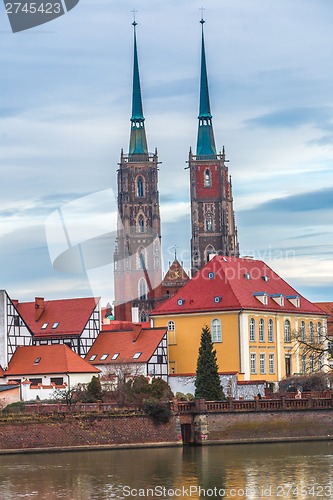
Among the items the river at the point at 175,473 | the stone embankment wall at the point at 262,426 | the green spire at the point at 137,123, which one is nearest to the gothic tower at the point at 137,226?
the green spire at the point at 137,123

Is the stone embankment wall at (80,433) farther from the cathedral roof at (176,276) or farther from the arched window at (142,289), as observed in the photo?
the arched window at (142,289)

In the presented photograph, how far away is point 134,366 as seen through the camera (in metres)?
82.2

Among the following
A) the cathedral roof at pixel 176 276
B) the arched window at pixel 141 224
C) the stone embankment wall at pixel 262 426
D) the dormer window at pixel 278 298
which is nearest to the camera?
the stone embankment wall at pixel 262 426

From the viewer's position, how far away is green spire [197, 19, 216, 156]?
14350cm

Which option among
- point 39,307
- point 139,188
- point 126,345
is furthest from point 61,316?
point 139,188

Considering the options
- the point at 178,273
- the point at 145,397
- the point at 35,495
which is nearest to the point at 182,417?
the point at 145,397

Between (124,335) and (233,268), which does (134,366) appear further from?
(233,268)

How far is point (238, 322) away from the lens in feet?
277

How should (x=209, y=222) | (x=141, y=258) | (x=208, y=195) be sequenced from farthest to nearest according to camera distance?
(x=208, y=195) → (x=209, y=222) → (x=141, y=258)

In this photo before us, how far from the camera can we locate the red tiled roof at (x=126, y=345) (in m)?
83.1

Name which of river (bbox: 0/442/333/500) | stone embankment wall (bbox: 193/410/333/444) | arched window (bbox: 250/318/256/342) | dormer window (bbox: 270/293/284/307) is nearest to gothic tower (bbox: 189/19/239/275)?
dormer window (bbox: 270/293/284/307)

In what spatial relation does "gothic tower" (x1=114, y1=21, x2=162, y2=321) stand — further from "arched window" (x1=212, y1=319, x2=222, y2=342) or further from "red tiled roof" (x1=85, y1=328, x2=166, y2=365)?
"arched window" (x1=212, y1=319, x2=222, y2=342)

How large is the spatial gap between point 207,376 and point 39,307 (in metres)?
18.1

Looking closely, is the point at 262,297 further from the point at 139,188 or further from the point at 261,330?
the point at 139,188
